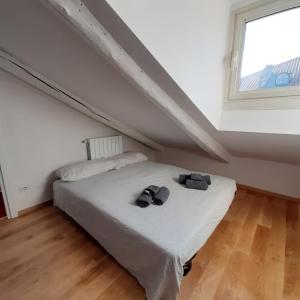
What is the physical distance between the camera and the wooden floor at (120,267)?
1.33 m

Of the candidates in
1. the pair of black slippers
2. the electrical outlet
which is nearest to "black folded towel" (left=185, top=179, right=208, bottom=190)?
the pair of black slippers

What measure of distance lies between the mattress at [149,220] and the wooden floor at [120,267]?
19 cm

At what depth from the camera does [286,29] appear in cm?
169

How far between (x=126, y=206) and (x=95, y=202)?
0.33 meters

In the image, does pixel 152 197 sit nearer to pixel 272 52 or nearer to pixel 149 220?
pixel 149 220

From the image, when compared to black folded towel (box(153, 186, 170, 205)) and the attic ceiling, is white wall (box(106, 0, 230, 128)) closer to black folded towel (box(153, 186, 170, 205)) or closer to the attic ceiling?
the attic ceiling

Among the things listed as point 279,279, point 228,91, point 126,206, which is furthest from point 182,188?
point 228,91

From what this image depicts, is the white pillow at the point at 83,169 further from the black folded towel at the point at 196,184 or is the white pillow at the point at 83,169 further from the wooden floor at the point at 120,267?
the black folded towel at the point at 196,184

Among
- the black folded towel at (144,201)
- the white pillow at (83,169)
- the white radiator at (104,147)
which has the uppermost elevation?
the white radiator at (104,147)

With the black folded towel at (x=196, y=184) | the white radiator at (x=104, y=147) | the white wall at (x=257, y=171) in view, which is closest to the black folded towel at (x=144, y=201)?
the black folded towel at (x=196, y=184)

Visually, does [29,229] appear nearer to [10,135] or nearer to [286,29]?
[10,135]

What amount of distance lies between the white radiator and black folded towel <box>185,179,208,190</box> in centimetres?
162

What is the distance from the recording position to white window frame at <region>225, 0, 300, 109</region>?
1.65m

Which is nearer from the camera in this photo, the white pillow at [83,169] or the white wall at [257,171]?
the white pillow at [83,169]
